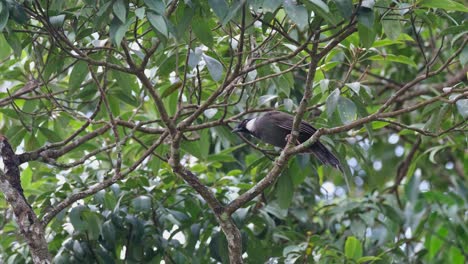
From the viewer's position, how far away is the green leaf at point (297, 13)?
10.5 feet

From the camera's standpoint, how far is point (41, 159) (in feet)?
14.0

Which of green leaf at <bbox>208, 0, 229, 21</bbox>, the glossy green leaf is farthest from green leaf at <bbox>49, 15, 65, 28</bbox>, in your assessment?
the glossy green leaf

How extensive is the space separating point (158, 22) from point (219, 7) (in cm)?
26

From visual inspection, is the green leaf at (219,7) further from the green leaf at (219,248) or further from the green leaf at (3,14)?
the green leaf at (219,248)

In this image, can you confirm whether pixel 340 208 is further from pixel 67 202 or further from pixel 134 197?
pixel 67 202

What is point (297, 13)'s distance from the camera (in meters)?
3.22

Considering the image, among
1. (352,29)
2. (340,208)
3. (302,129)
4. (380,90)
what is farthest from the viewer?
(380,90)

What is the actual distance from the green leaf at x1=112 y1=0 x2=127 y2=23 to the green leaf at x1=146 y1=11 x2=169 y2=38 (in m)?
0.11

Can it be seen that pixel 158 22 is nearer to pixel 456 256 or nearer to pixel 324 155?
pixel 456 256

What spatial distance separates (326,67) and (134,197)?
4.65 ft

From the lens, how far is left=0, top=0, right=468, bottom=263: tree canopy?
3.71 m

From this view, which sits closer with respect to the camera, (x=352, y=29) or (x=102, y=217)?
(x=352, y=29)

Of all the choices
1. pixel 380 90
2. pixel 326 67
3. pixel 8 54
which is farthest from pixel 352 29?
pixel 380 90

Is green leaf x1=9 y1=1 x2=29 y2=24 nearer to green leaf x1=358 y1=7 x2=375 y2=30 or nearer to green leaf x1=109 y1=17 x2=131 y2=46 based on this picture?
green leaf x1=109 y1=17 x2=131 y2=46
